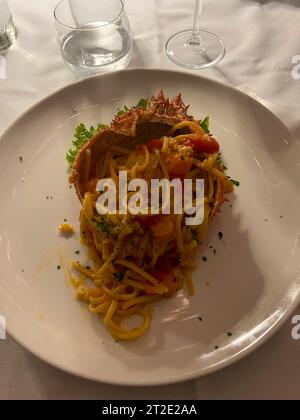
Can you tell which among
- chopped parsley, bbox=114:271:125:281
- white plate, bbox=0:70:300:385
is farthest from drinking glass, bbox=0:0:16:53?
chopped parsley, bbox=114:271:125:281

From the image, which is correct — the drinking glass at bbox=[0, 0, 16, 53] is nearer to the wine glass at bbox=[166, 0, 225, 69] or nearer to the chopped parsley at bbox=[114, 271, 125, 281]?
the wine glass at bbox=[166, 0, 225, 69]

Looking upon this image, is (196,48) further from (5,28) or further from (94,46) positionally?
(5,28)

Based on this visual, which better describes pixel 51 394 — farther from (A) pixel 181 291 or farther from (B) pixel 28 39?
(B) pixel 28 39

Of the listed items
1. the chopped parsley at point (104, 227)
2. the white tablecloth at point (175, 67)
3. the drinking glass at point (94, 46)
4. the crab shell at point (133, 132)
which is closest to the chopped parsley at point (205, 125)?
the crab shell at point (133, 132)

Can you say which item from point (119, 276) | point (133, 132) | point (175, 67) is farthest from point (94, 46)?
point (119, 276)
